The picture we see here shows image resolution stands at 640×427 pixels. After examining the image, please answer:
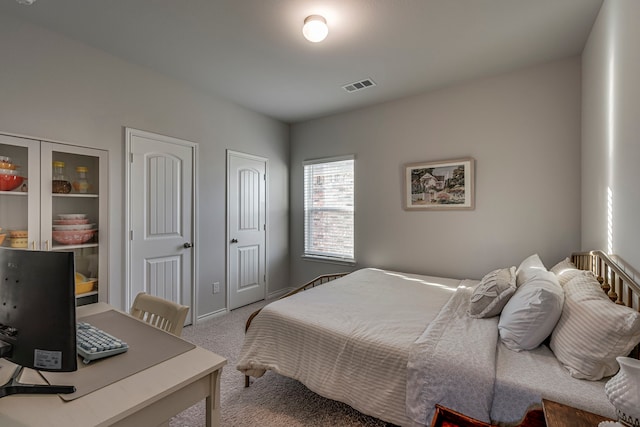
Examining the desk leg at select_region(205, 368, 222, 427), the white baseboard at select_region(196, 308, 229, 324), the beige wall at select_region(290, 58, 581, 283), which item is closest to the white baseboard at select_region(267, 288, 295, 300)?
the white baseboard at select_region(196, 308, 229, 324)

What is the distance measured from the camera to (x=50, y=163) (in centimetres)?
212

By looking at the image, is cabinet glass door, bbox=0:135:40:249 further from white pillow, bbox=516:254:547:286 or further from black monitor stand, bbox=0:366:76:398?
white pillow, bbox=516:254:547:286

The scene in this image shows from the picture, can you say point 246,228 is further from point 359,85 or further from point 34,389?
point 34,389

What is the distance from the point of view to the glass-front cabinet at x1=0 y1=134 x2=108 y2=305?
1978mm

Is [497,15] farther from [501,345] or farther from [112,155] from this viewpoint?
[112,155]

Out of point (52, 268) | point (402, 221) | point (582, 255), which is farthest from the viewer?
point (402, 221)

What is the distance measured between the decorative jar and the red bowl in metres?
3.26

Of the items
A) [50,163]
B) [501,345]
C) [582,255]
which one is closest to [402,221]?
[582,255]

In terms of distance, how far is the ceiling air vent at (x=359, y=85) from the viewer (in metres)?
3.14

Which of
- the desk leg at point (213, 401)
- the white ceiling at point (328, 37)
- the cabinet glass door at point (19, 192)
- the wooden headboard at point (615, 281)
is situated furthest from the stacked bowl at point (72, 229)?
the wooden headboard at point (615, 281)

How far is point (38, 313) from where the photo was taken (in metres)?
0.90

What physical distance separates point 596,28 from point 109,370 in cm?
357

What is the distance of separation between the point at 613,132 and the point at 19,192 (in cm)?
387

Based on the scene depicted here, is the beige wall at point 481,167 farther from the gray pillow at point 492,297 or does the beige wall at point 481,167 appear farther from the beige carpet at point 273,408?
the beige carpet at point 273,408
